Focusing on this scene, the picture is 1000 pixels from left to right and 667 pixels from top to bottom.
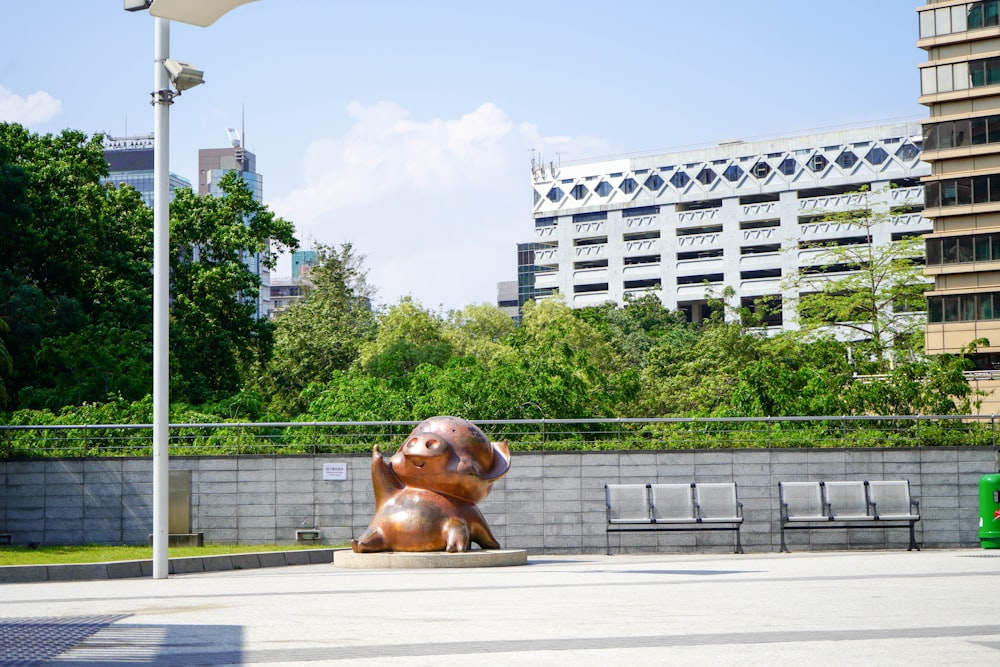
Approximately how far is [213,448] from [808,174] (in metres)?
91.6

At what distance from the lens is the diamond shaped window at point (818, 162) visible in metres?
105

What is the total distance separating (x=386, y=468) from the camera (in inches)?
654

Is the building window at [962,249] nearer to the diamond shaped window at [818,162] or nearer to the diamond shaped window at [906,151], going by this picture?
the diamond shaped window at [906,151]

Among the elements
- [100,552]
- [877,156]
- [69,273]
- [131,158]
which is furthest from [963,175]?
[131,158]

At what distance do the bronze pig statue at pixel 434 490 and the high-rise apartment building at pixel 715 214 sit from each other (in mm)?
84384

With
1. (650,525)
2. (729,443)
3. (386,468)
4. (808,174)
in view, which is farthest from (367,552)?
(808,174)

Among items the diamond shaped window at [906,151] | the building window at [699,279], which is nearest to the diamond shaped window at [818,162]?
the diamond shaped window at [906,151]

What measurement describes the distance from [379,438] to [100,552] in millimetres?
5656

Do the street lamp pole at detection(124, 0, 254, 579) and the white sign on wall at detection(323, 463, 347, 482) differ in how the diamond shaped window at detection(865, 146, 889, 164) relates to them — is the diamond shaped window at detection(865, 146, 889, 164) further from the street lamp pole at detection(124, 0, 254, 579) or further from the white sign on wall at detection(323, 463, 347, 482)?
the street lamp pole at detection(124, 0, 254, 579)

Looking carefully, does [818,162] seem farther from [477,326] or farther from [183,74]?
[183,74]

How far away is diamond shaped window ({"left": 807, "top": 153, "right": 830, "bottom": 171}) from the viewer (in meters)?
105

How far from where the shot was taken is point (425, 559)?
1577cm

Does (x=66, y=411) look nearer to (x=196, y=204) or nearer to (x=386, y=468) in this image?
(x=386, y=468)

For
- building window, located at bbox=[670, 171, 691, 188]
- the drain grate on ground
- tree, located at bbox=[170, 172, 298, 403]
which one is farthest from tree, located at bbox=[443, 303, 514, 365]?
the drain grate on ground
